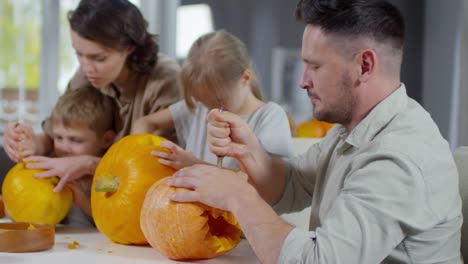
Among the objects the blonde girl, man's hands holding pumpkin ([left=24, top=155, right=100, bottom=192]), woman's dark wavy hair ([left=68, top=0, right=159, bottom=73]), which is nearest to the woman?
woman's dark wavy hair ([left=68, top=0, right=159, bottom=73])

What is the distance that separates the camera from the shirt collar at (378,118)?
3.64 feet

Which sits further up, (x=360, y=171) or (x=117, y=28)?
(x=117, y=28)

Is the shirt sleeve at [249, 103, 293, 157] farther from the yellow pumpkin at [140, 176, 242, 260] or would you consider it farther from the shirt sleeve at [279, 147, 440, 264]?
the shirt sleeve at [279, 147, 440, 264]

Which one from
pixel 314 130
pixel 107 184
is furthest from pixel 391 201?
pixel 314 130

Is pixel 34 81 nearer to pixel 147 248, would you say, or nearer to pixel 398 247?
pixel 147 248

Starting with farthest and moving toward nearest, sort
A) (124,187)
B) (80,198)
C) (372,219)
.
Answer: (80,198) → (124,187) → (372,219)

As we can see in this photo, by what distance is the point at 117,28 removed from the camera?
190 cm

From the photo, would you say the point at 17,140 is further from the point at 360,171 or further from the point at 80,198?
the point at 360,171

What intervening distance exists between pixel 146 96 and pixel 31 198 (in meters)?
0.61

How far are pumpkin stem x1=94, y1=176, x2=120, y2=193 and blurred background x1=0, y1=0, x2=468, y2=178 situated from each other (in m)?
2.55

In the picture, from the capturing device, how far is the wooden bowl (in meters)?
1.19

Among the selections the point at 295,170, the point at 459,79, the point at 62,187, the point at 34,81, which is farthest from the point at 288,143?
the point at 34,81

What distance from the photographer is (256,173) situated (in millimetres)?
1396

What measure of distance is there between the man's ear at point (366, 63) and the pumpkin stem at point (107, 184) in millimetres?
532
